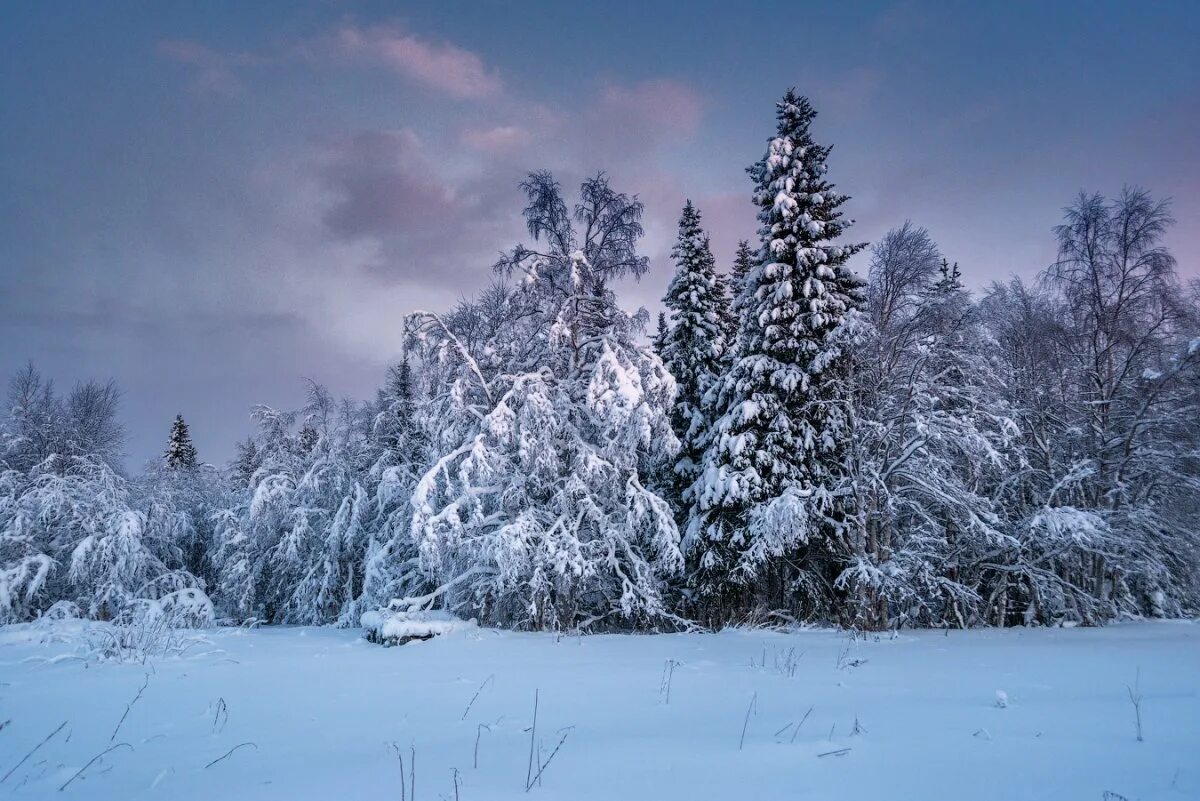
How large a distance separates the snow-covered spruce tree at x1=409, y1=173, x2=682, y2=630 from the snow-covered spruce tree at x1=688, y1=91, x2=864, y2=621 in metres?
1.36

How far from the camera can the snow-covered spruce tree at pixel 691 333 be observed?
687 inches

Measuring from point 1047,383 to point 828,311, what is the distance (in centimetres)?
875

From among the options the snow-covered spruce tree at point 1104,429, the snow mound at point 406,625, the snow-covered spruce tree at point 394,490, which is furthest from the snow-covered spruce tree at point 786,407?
the snow-covered spruce tree at point 394,490

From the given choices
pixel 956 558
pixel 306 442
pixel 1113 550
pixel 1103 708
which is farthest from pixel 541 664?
pixel 306 442

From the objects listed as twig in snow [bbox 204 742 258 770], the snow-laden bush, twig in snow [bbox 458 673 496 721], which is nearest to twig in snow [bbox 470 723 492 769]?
twig in snow [bbox 458 673 496 721]

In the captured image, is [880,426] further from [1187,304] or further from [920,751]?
[920,751]

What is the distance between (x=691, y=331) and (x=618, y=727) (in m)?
14.2

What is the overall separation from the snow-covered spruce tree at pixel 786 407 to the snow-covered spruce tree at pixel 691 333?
1636 millimetres

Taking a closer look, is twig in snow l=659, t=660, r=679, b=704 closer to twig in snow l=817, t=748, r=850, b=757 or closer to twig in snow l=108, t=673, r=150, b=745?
twig in snow l=817, t=748, r=850, b=757

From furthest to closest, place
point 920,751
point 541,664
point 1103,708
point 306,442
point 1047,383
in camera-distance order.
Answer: point 306,442
point 1047,383
point 541,664
point 1103,708
point 920,751

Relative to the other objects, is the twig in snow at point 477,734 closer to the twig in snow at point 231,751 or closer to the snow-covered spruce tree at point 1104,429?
the twig in snow at point 231,751

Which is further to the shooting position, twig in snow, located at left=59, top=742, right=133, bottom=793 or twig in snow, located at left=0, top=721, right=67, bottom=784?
twig in snow, located at left=0, top=721, right=67, bottom=784

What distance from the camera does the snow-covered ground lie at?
3.45 meters

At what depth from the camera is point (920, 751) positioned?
395 centimetres
